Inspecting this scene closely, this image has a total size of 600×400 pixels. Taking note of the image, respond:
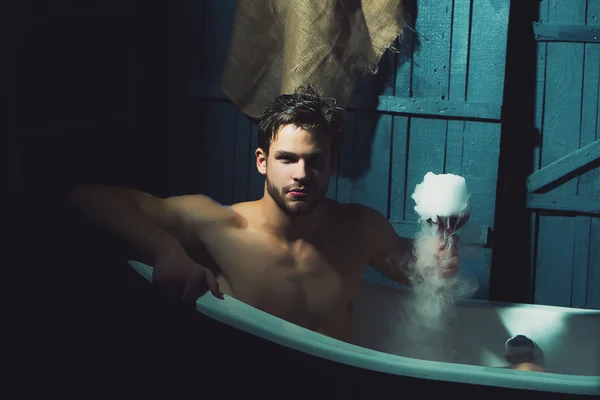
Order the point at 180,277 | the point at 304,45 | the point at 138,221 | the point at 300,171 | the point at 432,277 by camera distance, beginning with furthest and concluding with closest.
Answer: the point at 304,45 → the point at 432,277 → the point at 300,171 → the point at 138,221 → the point at 180,277

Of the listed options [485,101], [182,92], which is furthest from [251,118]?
[485,101]

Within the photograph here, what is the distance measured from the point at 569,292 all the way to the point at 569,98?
0.68m

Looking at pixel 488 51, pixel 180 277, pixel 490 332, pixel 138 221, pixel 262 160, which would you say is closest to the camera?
pixel 180 277

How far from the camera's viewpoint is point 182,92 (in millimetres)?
2867

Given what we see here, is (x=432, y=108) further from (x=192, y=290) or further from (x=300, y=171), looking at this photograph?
(x=192, y=290)

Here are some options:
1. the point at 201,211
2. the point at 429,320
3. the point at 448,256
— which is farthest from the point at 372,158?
the point at 201,211

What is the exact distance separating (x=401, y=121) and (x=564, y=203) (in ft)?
2.10

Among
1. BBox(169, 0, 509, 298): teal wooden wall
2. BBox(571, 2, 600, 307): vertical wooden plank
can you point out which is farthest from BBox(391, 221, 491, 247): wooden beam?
BBox(571, 2, 600, 307): vertical wooden plank

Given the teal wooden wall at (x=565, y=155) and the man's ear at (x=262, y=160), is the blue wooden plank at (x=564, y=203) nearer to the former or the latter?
the teal wooden wall at (x=565, y=155)

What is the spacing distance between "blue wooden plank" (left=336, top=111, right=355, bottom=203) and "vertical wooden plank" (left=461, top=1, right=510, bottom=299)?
377 mm

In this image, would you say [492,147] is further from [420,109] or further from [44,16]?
[44,16]

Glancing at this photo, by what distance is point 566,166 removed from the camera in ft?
9.31

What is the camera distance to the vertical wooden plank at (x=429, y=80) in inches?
108

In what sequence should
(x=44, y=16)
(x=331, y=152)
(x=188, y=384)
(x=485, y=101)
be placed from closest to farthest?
1. (x=188, y=384)
2. (x=331, y=152)
3. (x=44, y=16)
4. (x=485, y=101)
